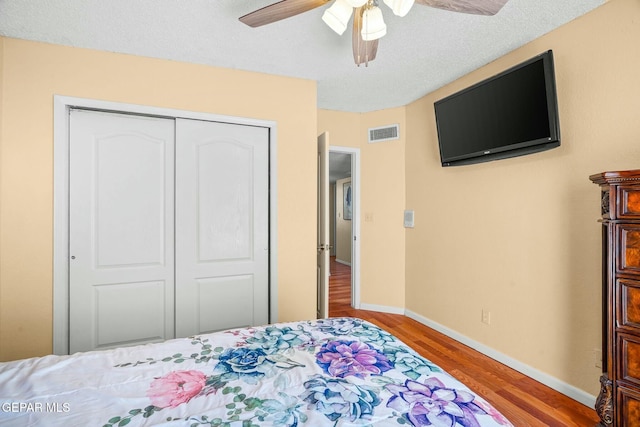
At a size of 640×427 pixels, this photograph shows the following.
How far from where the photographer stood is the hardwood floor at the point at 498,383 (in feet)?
6.12

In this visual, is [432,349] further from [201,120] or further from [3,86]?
[3,86]

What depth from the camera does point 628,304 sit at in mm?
1501

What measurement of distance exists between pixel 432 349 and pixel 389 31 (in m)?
2.65

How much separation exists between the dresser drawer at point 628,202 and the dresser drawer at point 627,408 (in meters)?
0.85

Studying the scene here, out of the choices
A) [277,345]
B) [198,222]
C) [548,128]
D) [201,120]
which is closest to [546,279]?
[548,128]

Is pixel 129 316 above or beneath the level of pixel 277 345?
beneath

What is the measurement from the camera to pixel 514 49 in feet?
7.89

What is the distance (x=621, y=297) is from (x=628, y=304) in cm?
4

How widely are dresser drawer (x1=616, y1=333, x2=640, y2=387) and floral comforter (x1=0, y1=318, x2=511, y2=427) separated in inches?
42.8

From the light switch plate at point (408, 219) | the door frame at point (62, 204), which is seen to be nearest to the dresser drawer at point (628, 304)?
the light switch plate at point (408, 219)

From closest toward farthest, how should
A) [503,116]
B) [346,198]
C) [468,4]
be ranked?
[468,4] < [503,116] < [346,198]

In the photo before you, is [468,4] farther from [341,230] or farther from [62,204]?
[341,230]

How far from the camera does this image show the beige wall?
7.62 m

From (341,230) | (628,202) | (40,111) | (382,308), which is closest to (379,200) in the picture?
(382,308)
